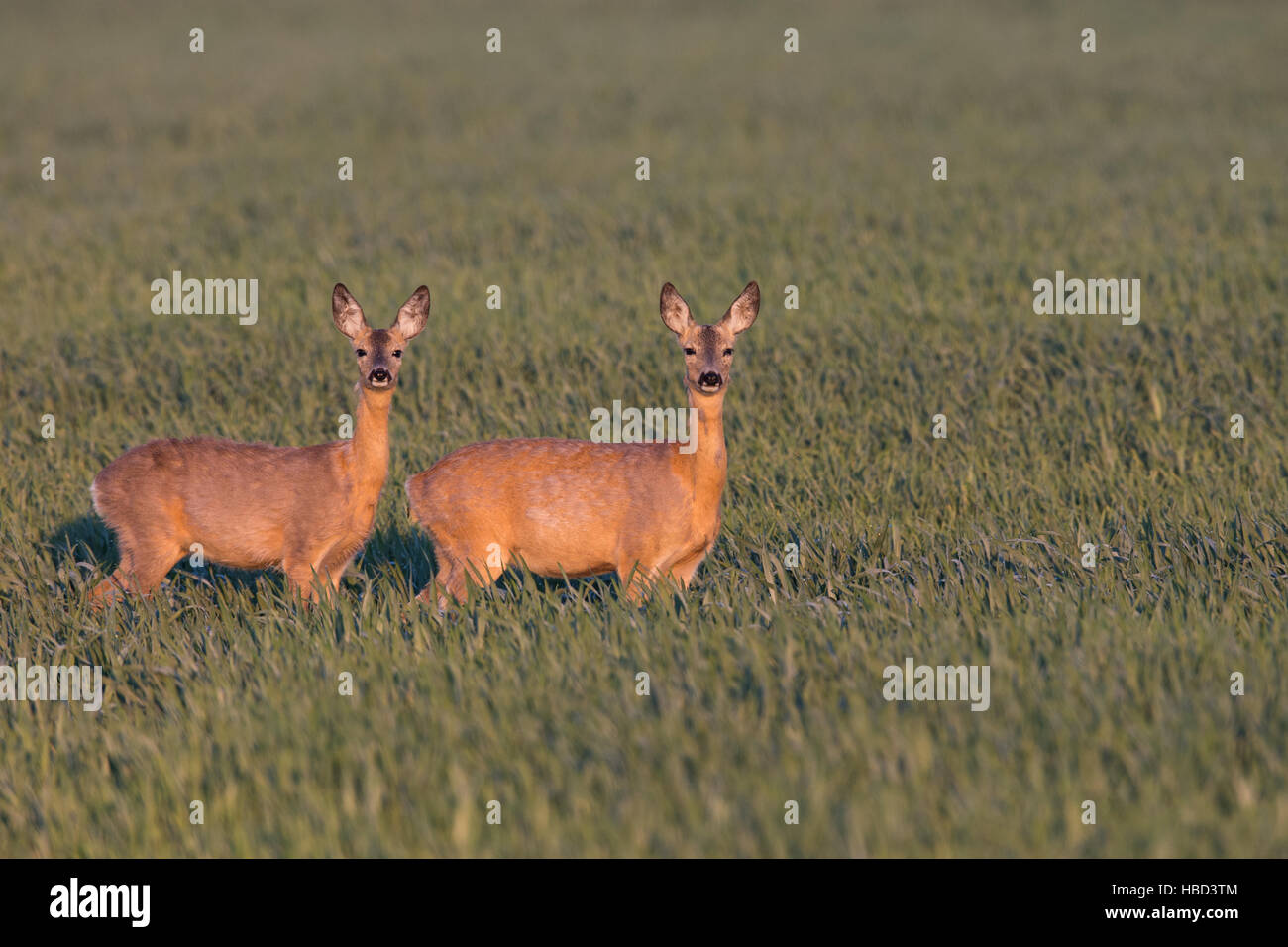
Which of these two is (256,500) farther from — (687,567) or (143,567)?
(687,567)

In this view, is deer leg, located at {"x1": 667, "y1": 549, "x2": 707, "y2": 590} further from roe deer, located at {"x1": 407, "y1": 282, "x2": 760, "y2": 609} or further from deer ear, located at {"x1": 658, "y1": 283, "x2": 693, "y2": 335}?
deer ear, located at {"x1": 658, "y1": 283, "x2": 693, "y2": 335}

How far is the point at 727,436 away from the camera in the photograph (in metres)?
10.4

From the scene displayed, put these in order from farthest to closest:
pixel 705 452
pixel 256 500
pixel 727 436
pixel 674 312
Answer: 1. pixel 727 436
2. pixel 256 500
3. pixel 674 312
4. pixel 705 452

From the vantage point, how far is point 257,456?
761 centimetres

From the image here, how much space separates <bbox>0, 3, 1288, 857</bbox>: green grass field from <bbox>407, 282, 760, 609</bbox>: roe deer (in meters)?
0.26

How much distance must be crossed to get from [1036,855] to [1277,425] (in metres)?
7.21

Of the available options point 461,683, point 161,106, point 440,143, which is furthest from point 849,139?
point 461,683

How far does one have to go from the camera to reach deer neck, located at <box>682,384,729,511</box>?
7121 millimetres

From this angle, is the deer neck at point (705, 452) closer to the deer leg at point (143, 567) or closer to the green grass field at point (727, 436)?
the green grass field at point (727, 436)

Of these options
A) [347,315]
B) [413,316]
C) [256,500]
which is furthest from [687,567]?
[256,500]

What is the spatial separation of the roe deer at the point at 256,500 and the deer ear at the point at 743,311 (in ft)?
5.20

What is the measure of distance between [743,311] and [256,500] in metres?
2.80

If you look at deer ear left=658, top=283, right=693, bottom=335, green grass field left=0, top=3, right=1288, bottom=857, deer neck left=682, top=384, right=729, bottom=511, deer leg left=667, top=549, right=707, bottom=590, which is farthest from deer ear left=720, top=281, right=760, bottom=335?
green grass field left=0, top=3, right=1288, bottom=857
